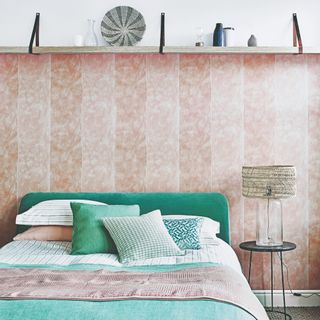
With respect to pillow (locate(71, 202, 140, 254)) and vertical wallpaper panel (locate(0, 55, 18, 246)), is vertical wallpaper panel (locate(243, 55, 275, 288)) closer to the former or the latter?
pillow (locate(71, 202, 140, 254))

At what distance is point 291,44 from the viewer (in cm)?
447

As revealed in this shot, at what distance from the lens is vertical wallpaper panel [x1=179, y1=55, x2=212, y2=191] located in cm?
450

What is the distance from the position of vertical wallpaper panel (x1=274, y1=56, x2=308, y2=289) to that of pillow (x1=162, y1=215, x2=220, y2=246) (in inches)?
25.6

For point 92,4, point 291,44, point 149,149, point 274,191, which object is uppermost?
point 92,4

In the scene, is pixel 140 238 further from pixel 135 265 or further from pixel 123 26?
pixel 123 26

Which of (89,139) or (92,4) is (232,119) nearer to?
(89,139)

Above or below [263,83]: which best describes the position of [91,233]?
below

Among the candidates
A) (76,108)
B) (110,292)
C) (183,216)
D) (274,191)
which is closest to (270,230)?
(274,191)

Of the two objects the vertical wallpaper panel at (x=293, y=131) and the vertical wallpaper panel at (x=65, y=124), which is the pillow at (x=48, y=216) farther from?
the vertical wallpaper panel at (x=293, y=131)

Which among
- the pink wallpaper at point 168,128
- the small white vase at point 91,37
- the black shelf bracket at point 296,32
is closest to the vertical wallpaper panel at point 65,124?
the pink wallpaper at point 168,128

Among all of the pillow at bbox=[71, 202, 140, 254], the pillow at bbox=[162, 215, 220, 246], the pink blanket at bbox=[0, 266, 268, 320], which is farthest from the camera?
the pillow at bbox=[162, 215, 220, 246]

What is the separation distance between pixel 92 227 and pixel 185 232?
0.60 m

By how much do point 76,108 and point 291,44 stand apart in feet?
5.61

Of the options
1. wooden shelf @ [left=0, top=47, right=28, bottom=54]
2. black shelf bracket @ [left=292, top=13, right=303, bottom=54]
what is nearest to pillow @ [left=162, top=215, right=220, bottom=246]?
black shelf bracket @ [left=292, top=13, right=303, bottom=54]
